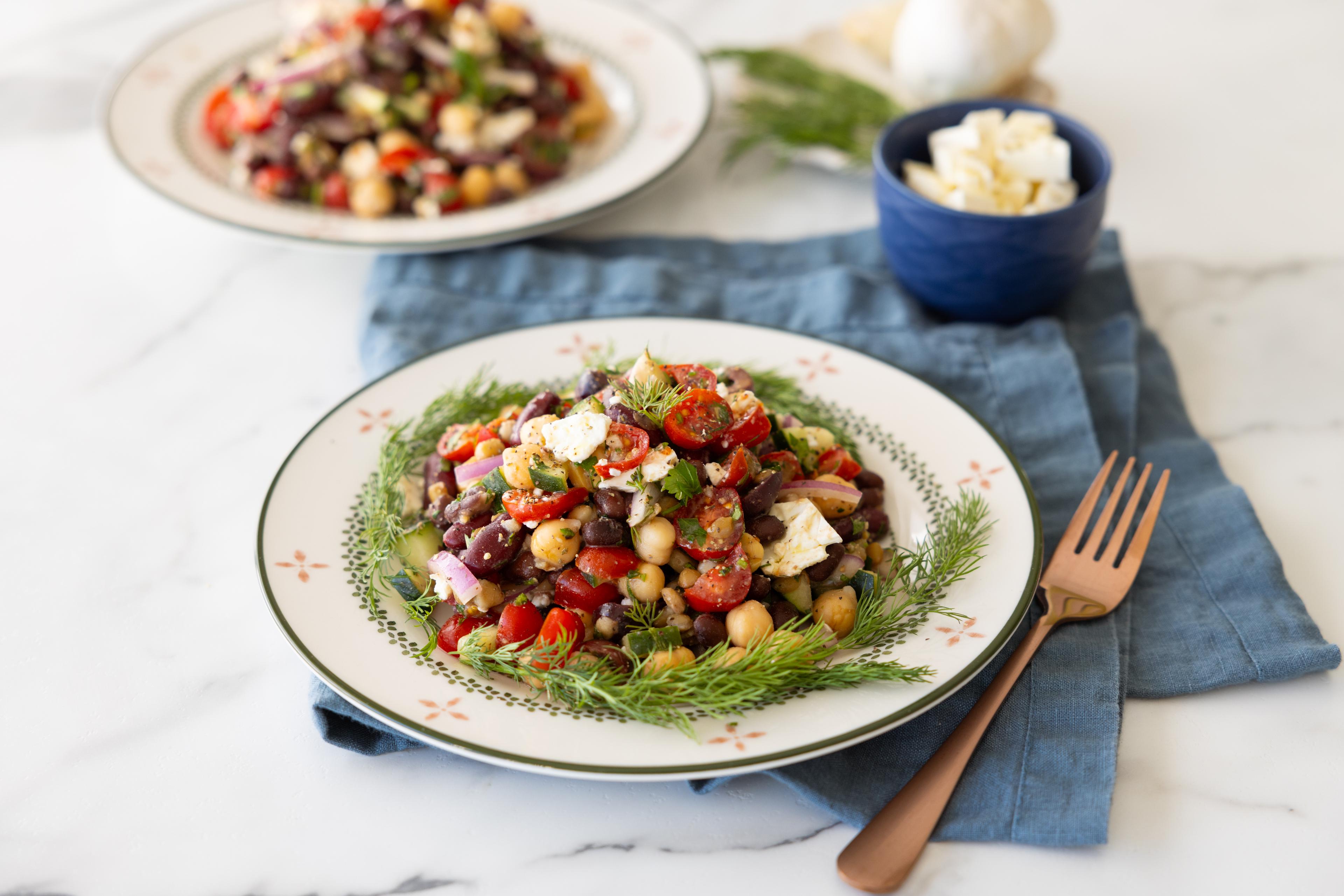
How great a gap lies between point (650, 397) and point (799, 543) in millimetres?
389

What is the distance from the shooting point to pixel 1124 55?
470cm

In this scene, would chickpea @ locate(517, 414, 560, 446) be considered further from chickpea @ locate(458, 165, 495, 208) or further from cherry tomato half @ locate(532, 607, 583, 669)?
chickpea @ locate(458, 165, 495, 208)

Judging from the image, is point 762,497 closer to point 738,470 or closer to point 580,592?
point 738,470

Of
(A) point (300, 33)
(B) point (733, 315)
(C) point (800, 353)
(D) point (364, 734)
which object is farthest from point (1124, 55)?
(D) point (364, 734)

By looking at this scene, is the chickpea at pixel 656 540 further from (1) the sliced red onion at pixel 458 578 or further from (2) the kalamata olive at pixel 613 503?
(1) the sliced red onion at pixel 458 578

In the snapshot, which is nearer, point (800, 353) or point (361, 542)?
point (361, 542)

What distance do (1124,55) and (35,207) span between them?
4227mm

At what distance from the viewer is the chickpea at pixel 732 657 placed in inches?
74.9

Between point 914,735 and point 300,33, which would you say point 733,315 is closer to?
point 914,735

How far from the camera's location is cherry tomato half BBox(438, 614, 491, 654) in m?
2.04

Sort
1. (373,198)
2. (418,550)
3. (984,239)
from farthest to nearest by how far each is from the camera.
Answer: (373,198), (984,239), (418,550)

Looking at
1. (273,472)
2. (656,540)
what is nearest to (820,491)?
(656,540)

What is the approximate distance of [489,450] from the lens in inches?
88.0

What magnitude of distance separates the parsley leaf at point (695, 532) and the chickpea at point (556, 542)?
0.20 m
